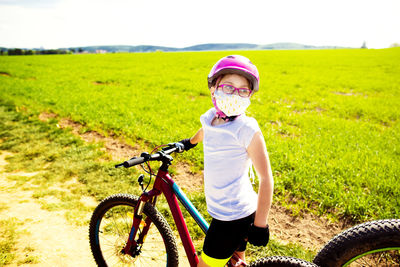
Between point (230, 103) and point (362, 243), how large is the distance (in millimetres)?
1168

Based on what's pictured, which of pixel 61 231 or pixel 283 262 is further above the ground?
pixel 283 262

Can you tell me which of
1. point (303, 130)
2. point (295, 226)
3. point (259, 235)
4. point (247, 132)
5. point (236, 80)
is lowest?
point (295, 226)

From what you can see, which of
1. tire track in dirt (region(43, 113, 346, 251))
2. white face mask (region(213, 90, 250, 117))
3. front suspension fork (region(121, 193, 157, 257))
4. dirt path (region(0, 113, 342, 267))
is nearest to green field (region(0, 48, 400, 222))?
tire track in dirt (region(43, 113, 346, 251))

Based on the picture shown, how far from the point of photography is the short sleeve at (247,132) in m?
1.53

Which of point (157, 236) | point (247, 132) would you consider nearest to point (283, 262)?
point (247, 132)

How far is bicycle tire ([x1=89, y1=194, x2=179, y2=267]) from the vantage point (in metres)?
2.20

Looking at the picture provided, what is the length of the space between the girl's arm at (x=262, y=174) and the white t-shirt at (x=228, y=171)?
11 cm

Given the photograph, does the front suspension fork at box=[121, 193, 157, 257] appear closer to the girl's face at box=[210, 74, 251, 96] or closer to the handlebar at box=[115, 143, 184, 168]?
the handlebar at box=[115, 143, 184, 168]

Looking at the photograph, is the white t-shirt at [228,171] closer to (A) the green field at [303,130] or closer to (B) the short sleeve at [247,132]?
(B) the short sleeve at [247,132]

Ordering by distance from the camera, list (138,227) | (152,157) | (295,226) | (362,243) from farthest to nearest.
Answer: (295,226) → (138,227) → (152,157) → (362,243)

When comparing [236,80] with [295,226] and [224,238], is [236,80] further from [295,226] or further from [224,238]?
[295,226]

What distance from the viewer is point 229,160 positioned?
1.70 metres

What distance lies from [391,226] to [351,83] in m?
17.9

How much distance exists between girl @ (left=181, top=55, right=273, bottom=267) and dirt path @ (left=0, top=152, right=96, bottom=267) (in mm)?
2018
